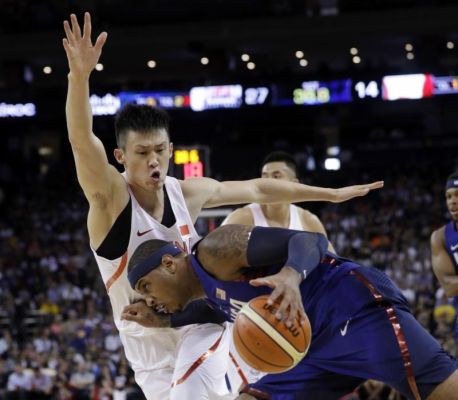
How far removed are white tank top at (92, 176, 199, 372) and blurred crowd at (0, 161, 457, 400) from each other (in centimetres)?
665

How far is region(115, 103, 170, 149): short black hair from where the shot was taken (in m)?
4.74

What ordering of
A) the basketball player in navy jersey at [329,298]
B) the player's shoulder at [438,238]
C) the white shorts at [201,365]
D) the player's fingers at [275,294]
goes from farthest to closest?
the player's shoulder at [438,238] → the white shorts at [201,365] → the basketball player in navy jersey at [329,298] → the player's fingers at [275,294]

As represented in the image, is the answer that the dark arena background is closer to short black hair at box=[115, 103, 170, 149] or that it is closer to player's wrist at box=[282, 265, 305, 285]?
short black hair at box=[115, 103, 170, 149]

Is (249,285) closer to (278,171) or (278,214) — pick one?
(278,214)

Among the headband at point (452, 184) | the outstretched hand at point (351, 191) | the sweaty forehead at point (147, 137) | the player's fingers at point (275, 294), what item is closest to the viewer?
the player's fingers at point (275, 294)

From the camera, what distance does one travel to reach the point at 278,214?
711 cm

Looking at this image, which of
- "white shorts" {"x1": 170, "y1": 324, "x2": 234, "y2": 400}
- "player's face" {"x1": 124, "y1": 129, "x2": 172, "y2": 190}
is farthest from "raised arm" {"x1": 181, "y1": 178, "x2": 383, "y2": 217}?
"white shorts" {"x1": 170, "y1": 324, "x2": 234, "y2": 400}

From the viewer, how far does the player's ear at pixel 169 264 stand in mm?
3781

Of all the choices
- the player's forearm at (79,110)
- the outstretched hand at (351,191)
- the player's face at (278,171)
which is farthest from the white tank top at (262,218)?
the player's forearm at (79,110)

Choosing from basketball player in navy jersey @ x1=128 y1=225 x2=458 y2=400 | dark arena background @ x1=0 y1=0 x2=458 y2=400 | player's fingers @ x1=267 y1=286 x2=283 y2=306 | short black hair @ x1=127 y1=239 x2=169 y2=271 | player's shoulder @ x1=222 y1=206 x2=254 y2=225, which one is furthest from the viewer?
dark arena background @ x1=0 y1=0 x2=458 y2=400

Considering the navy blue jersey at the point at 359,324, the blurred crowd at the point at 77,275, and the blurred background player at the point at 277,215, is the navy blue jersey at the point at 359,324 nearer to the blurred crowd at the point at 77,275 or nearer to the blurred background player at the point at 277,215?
the blurred background player at the point at 277,215

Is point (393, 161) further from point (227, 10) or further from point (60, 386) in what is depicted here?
point (60, 386)

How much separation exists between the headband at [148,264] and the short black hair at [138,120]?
1.04 metres

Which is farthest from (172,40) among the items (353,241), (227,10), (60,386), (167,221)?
(167,221)
